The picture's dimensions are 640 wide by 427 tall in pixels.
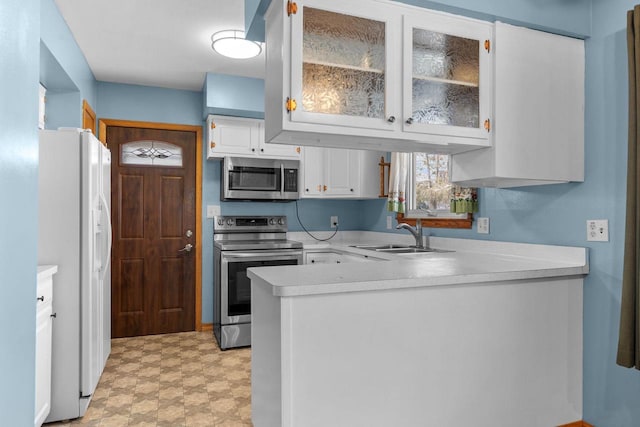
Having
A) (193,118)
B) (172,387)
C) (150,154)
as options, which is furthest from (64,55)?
(172,387)

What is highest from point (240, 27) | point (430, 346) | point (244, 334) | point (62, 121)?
point (240, 27)

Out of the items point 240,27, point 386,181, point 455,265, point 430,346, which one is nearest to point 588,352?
point 455,265

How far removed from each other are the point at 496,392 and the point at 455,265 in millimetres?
639

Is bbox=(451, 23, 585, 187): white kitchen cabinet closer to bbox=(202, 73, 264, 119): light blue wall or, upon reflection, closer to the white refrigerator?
the white refrigerator

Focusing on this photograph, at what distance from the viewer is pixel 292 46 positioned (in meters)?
1.84

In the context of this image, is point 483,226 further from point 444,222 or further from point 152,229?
point 152,229

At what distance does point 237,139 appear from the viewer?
4266mm

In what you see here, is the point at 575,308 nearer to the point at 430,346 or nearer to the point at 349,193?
the point at 430,346

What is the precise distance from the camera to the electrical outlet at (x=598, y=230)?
219 centimetres

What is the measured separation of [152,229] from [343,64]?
10.4 ft

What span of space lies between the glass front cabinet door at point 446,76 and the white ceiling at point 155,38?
1294 millimetres

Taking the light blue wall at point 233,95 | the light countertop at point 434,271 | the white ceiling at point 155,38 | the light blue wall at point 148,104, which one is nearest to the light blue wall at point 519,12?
the white ceiling at point 155,38

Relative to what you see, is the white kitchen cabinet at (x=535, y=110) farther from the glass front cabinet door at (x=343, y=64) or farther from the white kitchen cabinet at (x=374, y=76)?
the glass front cabinet door at (x=343, y=64)

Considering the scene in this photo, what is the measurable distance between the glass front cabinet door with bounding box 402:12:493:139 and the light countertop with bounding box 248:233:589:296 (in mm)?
681
